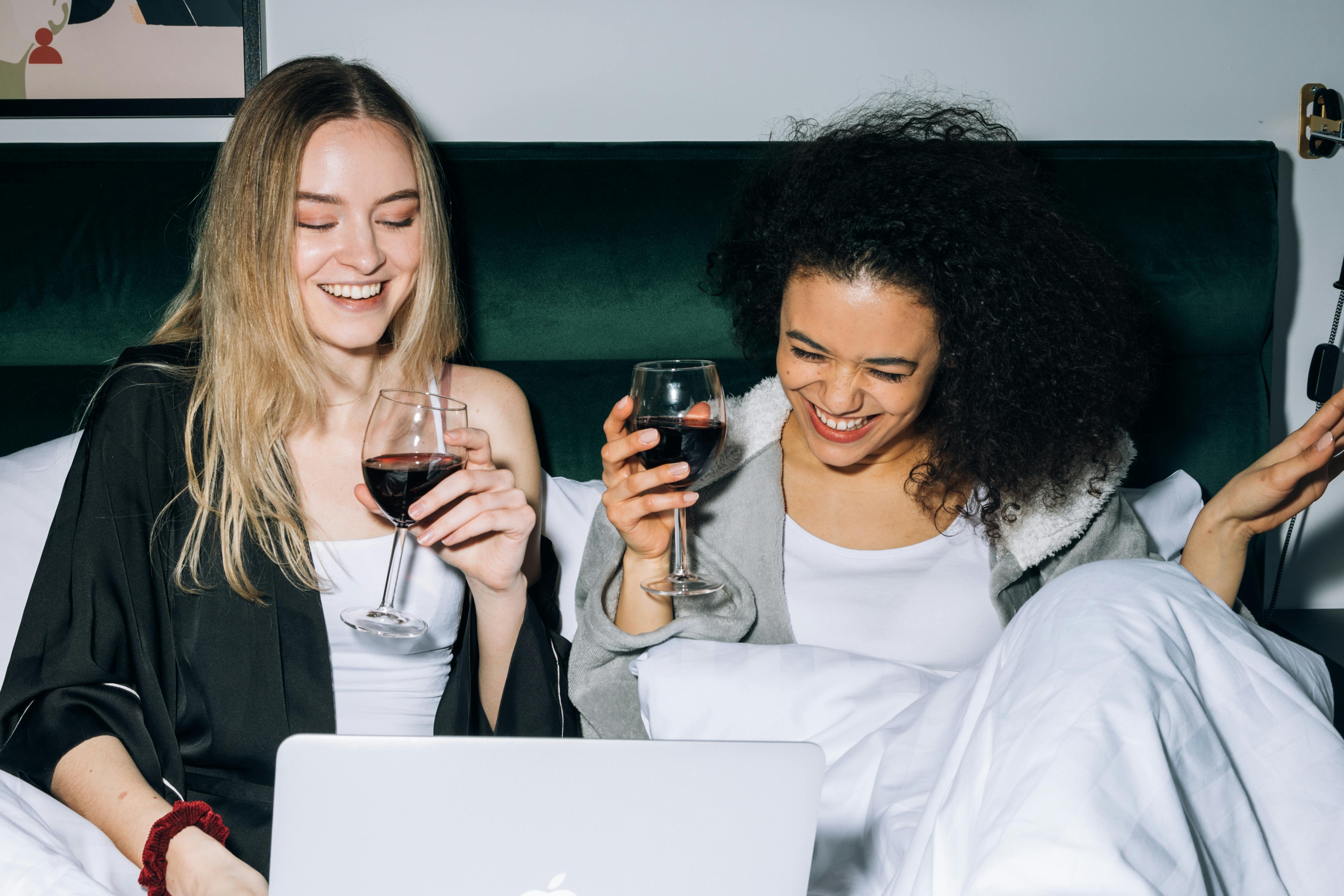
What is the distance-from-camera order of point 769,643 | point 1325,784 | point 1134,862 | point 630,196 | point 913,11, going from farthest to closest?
point 913,11 → point 630,196 → point 769,643 → point 1325,784 → point 1134,862

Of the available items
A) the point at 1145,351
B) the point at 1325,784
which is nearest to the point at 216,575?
the point at 1325,784

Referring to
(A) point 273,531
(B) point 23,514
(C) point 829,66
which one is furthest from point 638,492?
(C) point 829,66

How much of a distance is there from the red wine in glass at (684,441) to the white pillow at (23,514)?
0.97 meters

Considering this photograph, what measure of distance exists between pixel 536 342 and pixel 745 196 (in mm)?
500

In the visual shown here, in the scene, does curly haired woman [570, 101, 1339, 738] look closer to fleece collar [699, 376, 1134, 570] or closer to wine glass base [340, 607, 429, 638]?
fleece collar [699, 376, 1134, 570]

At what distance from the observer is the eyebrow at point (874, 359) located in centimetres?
145

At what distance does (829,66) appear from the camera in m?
2.05

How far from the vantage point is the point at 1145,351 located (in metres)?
1.72

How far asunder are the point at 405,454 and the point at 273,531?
0.50 metres

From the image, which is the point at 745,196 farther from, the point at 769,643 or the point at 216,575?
the point at 216,575

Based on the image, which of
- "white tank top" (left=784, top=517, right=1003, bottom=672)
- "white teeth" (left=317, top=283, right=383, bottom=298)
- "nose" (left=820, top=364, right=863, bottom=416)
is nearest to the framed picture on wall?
"white teeth" (left=317, top=283, right=383, bottom=298)

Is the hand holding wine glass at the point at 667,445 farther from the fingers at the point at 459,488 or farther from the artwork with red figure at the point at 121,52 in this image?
the artwork with red figure at the point at 121,52

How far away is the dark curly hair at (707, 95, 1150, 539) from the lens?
4.91 ft

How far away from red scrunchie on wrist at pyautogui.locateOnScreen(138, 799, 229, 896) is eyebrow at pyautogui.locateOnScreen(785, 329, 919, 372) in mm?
1034
